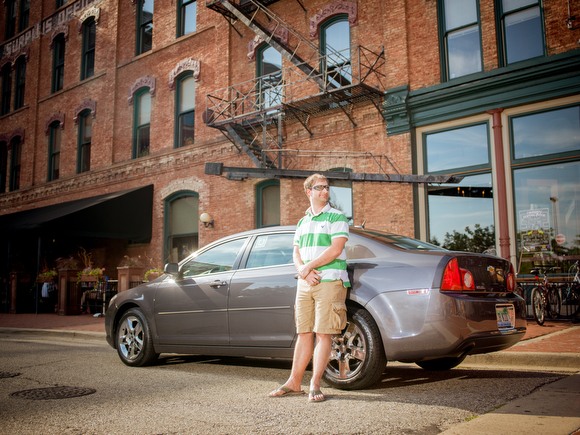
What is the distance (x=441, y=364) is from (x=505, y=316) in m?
1.09

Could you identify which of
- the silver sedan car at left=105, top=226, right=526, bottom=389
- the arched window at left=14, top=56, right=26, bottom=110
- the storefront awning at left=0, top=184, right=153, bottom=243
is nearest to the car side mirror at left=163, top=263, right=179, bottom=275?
the silver sedan car at left=105, top=226, right=526, bottom=389

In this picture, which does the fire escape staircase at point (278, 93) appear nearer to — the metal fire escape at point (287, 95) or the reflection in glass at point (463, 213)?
the metal fire escape at point (287, 95)

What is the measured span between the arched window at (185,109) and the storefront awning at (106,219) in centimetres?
214

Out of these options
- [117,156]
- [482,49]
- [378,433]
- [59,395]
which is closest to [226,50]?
[117,156]

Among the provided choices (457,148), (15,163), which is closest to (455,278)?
(457,148)

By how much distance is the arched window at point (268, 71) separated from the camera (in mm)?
14518

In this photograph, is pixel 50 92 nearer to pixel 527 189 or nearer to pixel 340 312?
pixel 527 189

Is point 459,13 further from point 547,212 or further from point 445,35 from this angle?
point 547,212

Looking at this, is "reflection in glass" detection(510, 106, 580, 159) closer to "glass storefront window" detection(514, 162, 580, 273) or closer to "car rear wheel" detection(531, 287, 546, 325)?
"glass storefront window" detection(514, 162, 580, 273)

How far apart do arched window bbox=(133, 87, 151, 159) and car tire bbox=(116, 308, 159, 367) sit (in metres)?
13.0

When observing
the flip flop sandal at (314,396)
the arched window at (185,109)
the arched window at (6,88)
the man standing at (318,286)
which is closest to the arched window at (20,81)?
the arched window at (6,88)

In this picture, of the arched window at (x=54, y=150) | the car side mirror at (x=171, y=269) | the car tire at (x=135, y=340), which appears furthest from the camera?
the arched window at (x=54, y=150)

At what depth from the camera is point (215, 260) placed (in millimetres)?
6016

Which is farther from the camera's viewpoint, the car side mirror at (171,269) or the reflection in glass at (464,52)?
the reflection in glass at (464,52)
